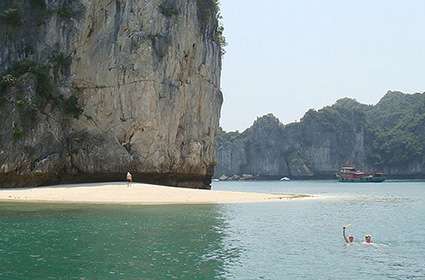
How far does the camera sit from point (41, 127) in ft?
154

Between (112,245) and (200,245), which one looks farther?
(200,245)

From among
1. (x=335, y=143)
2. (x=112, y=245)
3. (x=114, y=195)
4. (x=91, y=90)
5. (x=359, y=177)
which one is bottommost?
(x=112, y=245)

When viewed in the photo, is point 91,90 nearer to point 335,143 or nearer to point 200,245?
point 200,245

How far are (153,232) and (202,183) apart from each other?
36.2 meters

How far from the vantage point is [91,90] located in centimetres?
5041

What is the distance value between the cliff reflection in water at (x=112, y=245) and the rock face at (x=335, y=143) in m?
151

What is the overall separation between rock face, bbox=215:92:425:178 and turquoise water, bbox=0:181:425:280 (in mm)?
146129

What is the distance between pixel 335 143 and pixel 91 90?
461 ft

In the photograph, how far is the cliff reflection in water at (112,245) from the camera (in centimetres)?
1499

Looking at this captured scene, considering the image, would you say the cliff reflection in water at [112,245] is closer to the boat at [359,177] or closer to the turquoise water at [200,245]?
the turquoise water at [200,245]

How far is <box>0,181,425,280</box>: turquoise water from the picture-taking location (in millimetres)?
15227

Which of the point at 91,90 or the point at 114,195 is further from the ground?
the point at 91,90

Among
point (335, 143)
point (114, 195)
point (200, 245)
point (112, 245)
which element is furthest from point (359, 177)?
point (112, 245)

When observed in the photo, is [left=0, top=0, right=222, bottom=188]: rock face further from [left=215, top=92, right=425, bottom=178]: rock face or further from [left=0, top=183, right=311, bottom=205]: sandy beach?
[left=215, top=92, right=425, bottom=178]: rock face
